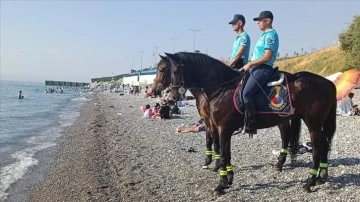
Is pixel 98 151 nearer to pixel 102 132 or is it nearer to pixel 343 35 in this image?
pixel 102 132

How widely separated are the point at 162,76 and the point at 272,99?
7.37 feet

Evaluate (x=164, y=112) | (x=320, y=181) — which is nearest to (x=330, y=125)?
(x=320, y=181)

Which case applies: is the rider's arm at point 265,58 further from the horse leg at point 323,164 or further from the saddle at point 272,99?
the horse leg at point 323,164

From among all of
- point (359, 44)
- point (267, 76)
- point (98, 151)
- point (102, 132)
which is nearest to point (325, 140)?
point (267, 76)

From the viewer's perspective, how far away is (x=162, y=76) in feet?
26.5

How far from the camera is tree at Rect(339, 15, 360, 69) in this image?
1200 inches

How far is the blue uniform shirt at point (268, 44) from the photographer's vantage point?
7.87 metres

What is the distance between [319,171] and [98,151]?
9001mm

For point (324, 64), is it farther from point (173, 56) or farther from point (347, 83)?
point (173, 56)

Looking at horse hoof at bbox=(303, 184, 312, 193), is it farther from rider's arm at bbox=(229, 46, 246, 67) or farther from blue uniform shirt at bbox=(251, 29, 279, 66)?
rider's arm at bbox=(229, 46, 246, 67)

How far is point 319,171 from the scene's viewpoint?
26.4 ft

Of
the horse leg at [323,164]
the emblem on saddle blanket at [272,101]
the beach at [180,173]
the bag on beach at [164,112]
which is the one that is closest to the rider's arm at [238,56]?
the emblem on saddle blanket at [272,101]

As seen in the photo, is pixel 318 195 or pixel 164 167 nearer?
pixel 318 195

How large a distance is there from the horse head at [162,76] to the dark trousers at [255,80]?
1.59 meters
